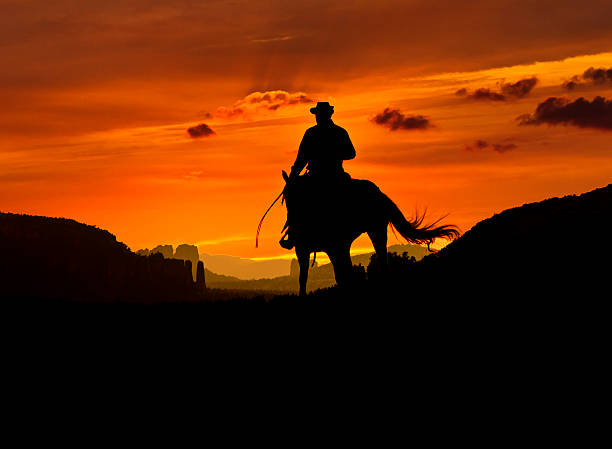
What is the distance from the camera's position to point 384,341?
13188 mm

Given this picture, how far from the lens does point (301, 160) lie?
18781 mm

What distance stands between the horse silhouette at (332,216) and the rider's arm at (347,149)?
1.59 ft

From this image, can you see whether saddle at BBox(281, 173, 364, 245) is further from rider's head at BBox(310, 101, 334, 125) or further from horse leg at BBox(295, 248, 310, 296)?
rider's head at BBox(310, 101, 334, 125)

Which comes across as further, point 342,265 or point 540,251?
point 342,265

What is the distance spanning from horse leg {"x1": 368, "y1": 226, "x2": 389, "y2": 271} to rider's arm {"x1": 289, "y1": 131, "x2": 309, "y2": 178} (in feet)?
6.75

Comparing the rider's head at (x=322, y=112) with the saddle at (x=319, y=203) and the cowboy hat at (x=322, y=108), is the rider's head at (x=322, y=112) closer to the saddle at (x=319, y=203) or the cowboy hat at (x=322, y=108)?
the cowboy hat at (x=322, y=108)

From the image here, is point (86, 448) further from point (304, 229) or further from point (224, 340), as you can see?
point (304, 229)

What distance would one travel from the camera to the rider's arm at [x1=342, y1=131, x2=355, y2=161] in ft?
60.8

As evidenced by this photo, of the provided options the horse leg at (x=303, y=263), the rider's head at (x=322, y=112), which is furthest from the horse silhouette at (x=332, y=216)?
the rider's head at (x=322, y=112)

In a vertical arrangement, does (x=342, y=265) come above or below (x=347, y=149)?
below

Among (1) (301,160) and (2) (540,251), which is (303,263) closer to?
(1) (301,160)

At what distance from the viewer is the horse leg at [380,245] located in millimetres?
19516

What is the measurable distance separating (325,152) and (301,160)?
614mm

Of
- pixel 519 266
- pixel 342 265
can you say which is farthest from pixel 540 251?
pixel 342 265
